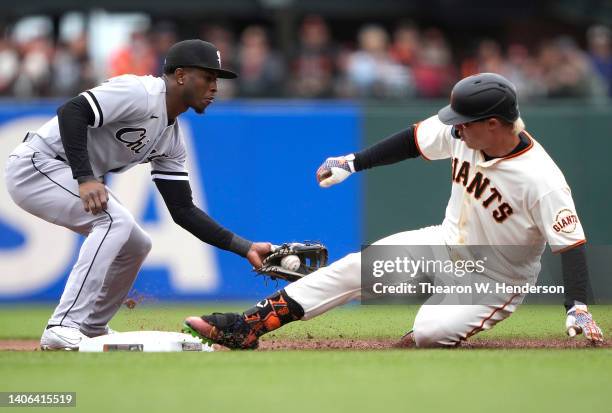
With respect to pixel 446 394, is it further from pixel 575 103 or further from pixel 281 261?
pixel 575 103

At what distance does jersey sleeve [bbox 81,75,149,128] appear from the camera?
589 cm

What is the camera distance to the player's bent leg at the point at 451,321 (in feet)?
19.0

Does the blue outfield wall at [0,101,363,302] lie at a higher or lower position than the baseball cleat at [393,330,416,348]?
higher

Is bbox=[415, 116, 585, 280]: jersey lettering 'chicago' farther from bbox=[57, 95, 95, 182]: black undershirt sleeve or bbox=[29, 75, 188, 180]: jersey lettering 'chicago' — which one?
bbox=[57, 95, 95, 182]: black undershirt sleeve

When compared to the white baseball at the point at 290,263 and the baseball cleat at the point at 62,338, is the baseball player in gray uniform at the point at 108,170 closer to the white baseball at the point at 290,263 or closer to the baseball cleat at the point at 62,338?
the baseball cleat at the point at 62,338

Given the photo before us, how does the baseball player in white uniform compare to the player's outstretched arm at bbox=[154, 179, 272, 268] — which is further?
the player's outstretched arm at bbox=[154, 179, 272, 268]

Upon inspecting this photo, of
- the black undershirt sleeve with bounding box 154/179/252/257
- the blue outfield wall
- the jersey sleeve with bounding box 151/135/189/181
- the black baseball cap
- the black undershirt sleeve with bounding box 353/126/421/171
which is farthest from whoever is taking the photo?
the blue outfield wall

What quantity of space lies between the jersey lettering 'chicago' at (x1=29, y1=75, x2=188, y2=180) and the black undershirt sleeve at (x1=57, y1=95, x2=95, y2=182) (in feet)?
0.22

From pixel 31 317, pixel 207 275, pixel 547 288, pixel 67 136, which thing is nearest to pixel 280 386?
pixel 67 136

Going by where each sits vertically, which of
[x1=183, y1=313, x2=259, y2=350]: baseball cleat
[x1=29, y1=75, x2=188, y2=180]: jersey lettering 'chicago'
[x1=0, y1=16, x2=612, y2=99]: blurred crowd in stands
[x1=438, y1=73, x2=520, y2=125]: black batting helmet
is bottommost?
[x1=183, y1=313, x2=259, y2=350]: baseball cleat

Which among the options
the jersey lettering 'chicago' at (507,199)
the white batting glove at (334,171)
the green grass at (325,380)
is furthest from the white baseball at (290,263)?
the jersey lettering 'chicago' at (507,199)

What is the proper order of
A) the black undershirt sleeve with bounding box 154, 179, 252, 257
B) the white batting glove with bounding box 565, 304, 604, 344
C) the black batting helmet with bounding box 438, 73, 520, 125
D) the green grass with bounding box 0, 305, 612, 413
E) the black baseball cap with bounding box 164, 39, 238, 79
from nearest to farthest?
the green grass with bounding box 0, 305, 612, 413
the white batting glove with bounding box 565, 304, 604, 344
the black batting helmet with bounding box 438, 73, 520, 125
the black baseball cap with bounding box 164, 39, 238, 79
the black undershirt sleeve with bounding box 154, 179, 252, 257

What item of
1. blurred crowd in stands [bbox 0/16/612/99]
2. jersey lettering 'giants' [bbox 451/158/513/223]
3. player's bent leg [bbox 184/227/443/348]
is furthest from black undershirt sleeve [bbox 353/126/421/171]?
blurred crowd in stands [bbox 0/16/612/99]

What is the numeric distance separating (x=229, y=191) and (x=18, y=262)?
1.94 m
